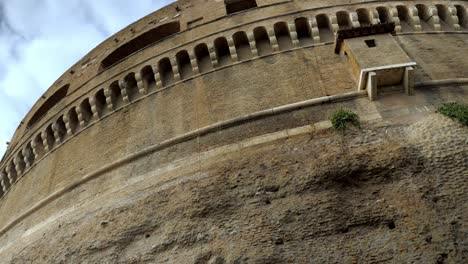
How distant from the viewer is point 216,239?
5.50m

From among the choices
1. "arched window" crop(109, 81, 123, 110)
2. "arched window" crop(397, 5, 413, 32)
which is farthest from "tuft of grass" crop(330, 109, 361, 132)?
"arched window" crop(109, 81, 123, 110)

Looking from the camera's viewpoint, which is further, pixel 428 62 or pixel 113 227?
pixel 428 62

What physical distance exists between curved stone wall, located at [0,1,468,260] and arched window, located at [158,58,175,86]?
0.02 meters

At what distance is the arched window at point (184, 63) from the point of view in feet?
A: 28.1

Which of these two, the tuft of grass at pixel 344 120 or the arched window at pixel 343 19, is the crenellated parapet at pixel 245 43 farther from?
the tuft of grass at pixel 344 120

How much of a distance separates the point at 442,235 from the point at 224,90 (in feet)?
13.1

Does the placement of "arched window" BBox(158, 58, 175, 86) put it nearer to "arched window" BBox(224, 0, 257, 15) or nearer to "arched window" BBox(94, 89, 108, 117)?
"arched window" BBox(94, 89, 108, 117)

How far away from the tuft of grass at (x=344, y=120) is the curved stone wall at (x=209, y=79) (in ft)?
2.35

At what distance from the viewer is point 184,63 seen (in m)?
Result: 8.76

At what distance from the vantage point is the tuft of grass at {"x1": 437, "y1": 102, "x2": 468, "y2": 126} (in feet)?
19.9

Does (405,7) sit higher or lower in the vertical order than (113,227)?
higher

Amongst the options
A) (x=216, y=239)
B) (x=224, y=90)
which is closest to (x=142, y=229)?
(x=216, y=239)

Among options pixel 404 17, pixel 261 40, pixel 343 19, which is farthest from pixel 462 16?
pixel 261 40

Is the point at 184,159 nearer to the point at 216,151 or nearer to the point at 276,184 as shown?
the point at 216,151
